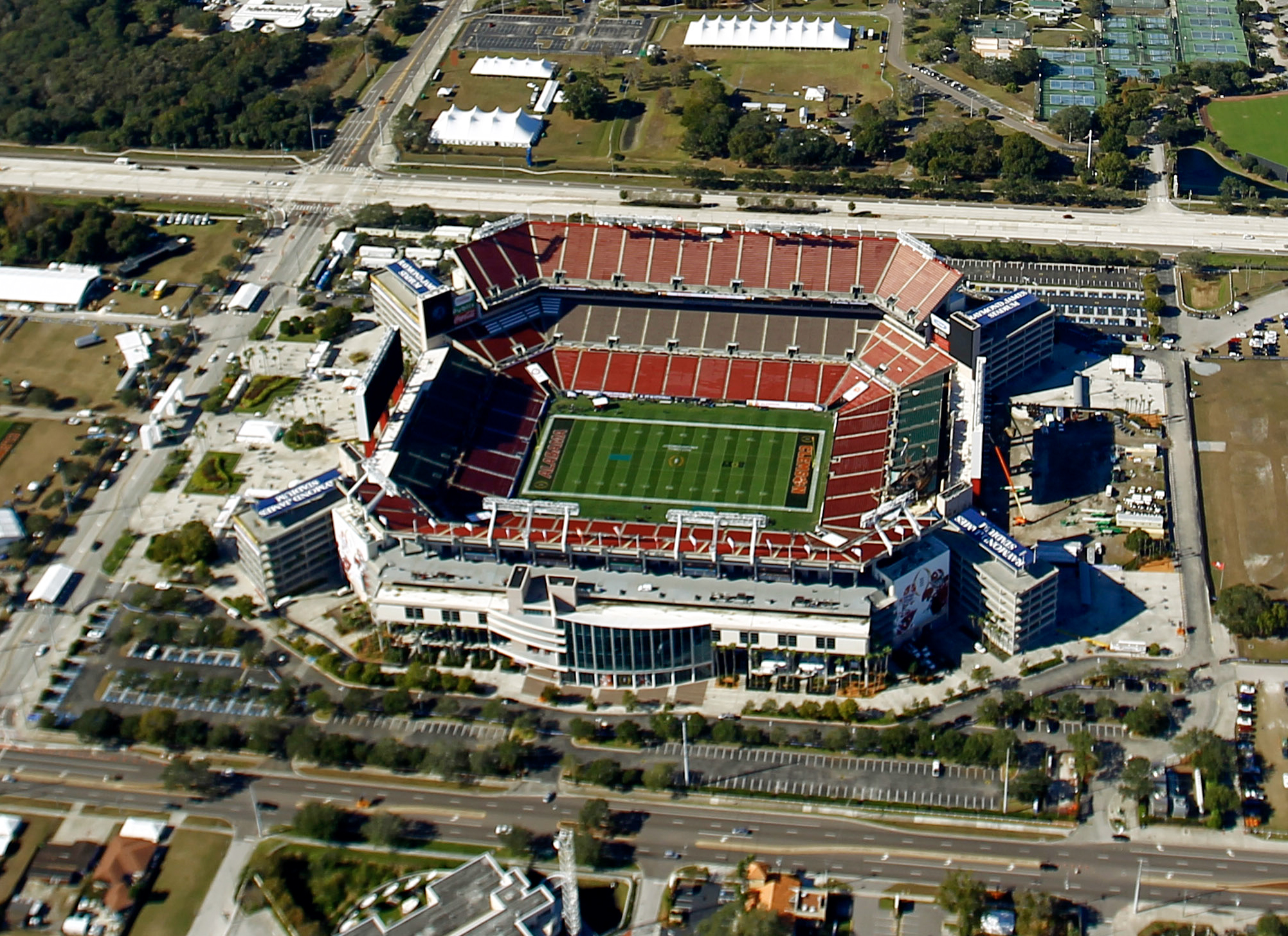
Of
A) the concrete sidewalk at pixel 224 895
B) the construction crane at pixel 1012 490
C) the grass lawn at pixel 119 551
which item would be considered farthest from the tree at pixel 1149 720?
the grass lawn at pixel 119 551

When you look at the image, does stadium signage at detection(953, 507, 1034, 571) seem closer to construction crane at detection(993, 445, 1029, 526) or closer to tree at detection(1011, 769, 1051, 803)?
construction crane at detection(993, 445, 1029, 526)

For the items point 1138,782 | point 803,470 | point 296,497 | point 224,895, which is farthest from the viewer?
point 803,470

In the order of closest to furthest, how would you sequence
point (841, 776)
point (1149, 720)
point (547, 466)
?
point (841, 776) < point (1149, 720) < point (547, 466)

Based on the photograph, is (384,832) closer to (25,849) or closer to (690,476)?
(25,849)

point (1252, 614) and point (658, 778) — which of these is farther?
point (1252, 614)

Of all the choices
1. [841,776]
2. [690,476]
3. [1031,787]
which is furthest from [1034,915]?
[690,476]

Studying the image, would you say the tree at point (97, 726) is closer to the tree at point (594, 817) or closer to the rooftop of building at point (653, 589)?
the rooftop of building at point (653, 589)
